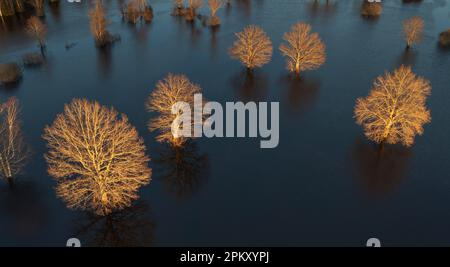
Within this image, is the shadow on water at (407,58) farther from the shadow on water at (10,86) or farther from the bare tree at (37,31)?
the bare tree at (37,31)

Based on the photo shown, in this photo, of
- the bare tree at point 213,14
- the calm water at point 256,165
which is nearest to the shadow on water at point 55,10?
the calm water at point 256,165

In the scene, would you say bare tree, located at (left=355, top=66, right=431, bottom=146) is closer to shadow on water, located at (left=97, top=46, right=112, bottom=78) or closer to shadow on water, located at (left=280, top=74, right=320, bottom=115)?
shadow on water, located at (left=280, top=74, right=320, bottom=115)

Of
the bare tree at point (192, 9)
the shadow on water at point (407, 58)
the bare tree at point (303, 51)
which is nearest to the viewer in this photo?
the bare tree at point (303, 51)

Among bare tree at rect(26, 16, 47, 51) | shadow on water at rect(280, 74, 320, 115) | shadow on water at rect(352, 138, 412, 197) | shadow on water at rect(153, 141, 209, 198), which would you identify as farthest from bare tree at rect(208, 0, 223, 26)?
shadow on water at rect(352, 138, 412, 197)

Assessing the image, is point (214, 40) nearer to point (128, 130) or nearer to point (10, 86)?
point (10, 86)

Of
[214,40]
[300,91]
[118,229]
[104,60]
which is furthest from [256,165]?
[214,40]
